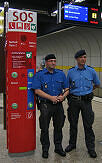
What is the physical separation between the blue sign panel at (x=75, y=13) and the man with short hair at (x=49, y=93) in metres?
3.69

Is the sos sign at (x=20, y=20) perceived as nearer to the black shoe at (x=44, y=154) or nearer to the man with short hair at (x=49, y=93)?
the man with short hair at (x=49, y=93)

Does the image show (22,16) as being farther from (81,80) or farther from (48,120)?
(48,120)

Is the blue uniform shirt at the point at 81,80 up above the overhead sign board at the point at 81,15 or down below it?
below

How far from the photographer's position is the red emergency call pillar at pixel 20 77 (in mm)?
3365

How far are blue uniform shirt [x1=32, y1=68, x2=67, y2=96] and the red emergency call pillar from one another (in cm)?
15

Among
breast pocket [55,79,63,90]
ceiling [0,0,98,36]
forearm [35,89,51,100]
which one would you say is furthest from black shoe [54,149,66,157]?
ceiling [0,0,98,36]

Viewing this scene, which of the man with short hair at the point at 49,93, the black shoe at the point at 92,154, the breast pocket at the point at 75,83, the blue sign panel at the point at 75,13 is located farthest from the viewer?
the blue sign panel at the point at 75,13

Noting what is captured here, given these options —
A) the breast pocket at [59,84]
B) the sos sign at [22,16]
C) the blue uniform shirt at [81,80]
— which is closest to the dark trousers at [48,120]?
the breast pocket at [59,84]

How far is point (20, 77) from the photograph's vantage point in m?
3.47

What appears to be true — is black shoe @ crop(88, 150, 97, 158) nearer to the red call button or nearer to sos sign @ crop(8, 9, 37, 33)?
sos sign @ crop(8, 9, 37, 33)

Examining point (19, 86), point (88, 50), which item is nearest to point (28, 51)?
point (19, 86)

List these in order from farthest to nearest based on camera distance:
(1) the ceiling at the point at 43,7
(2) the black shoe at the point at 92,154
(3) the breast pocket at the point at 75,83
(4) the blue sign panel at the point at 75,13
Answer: (1) the ceiling at the point at 43,7
(4) the blue sign panel at the point at 75,13
(3) the breast pocket at the point at 75,83
(2) the black shoe at the point at 92,154

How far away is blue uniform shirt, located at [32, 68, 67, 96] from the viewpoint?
3469 mm

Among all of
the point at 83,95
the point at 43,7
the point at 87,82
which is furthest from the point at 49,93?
the point at 43,7
